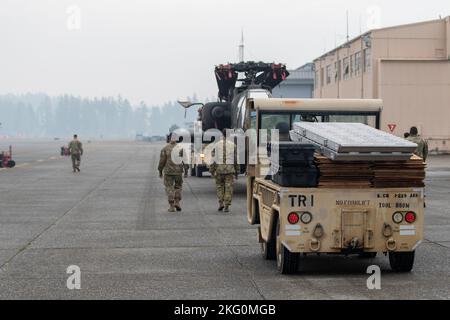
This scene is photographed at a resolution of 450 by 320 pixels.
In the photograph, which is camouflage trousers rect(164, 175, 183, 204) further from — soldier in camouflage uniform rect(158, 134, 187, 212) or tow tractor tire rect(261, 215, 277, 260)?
tow tractor tire rect(261, 215, 277, 260)

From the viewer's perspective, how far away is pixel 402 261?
35.4 ft

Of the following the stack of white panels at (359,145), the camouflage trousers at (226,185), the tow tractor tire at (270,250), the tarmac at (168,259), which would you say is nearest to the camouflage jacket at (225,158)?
the camouflage trousers at (226,185)

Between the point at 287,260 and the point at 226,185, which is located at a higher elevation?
the point at 226,185

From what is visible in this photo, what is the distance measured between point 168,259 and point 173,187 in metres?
7.73

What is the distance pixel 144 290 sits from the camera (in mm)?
9648

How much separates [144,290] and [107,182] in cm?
2258

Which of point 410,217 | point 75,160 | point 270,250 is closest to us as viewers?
point 410,217

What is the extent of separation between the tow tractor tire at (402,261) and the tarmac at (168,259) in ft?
0.33

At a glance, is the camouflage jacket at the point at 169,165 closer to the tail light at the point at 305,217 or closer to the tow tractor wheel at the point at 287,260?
the tow tractor wheel at the point at 287,260

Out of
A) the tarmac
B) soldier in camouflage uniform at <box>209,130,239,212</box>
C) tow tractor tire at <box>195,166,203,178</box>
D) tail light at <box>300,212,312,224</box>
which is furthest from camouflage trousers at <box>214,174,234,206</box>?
tow tractor tire at <box>195,166,203,178</box>

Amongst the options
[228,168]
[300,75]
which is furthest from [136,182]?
[300,75]

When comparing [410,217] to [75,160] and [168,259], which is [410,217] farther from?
[75,160]

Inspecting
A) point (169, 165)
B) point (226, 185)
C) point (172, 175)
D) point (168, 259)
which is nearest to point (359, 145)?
point (168, 259)

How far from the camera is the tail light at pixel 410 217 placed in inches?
411
